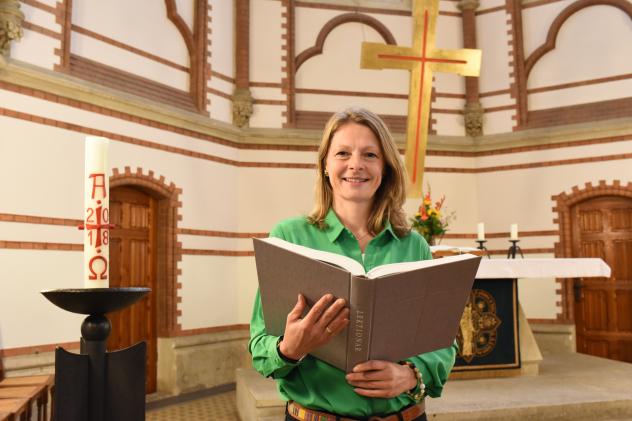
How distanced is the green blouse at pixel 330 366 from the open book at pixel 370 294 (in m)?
0.10

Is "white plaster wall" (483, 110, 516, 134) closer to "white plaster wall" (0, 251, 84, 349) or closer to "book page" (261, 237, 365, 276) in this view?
"white plaster wall" (0, 251, 84, 349)

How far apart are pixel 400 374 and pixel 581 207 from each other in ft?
25.7

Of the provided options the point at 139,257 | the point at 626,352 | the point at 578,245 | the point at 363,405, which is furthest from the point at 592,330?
the point at 363,405

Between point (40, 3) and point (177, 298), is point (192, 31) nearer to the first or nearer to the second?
point (40, 3)

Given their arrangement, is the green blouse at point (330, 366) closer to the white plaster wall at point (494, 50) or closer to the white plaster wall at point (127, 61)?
the white plaster wall at point (127, 61)

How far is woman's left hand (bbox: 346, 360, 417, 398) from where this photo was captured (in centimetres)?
150

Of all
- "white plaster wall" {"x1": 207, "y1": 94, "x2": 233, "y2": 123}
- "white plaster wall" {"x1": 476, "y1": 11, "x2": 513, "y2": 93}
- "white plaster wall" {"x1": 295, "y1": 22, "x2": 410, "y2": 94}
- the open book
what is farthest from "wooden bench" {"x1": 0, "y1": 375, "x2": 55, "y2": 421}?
"white plaster wall" {"x1": 476, "y1": 11, "x2": 513, "y2": 93}

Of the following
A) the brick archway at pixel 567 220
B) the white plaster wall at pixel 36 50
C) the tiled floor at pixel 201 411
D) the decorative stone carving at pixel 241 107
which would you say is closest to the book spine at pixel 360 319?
the tiled floor at pixel 201 411

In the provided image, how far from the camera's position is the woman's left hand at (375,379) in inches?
59.2

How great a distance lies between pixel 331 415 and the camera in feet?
5.33

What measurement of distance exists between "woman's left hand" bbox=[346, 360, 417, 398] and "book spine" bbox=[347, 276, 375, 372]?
23mm

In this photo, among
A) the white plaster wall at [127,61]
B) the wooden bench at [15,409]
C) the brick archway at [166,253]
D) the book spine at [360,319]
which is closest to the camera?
the book spine at [360,319]

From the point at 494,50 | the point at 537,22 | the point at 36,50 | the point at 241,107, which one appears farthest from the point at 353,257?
the point at 537,22

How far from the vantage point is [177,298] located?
731 cm
